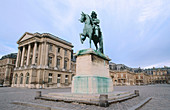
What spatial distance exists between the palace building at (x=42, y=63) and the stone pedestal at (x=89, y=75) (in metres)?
24.7

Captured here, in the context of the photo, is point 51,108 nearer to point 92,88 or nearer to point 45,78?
point 92,88

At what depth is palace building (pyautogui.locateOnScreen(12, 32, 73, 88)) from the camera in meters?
30.8

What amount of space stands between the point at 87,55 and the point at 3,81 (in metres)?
52.7

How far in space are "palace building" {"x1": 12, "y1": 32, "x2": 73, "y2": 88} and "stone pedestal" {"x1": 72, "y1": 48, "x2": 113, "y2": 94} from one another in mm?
24696

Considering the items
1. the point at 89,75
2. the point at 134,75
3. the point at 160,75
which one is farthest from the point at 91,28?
A: the point at 160,75

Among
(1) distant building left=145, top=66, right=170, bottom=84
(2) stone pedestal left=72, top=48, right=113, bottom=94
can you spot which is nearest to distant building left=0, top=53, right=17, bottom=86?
(2) stone pedestal left=72, top=48, right=113, bottom=94

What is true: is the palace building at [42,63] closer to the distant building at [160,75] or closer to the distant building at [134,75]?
the distant building at [134,75]

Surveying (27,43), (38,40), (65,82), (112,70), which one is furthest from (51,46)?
(112,70)

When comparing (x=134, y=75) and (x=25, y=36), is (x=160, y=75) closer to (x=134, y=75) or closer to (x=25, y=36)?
(x=134, y=75)

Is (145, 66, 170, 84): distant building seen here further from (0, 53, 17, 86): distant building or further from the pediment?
(0, 53, 17, 86): distant building

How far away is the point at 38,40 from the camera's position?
33.4 metres

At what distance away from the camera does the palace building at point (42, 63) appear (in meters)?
30.8

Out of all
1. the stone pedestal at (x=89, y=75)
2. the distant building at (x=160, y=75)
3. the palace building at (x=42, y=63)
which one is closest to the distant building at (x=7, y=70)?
the palace building at (x=42, y=63)

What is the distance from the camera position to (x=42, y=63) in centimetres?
3212
